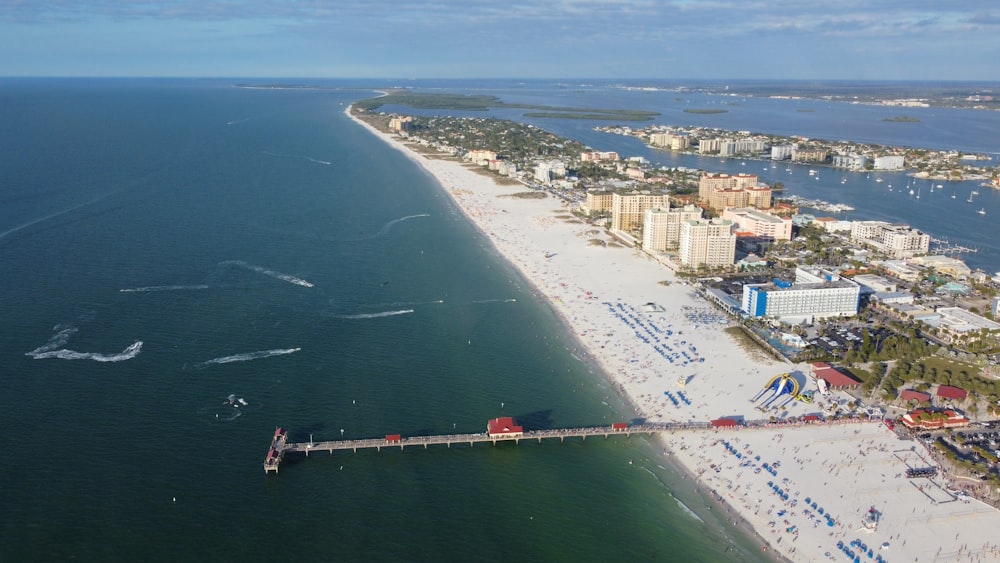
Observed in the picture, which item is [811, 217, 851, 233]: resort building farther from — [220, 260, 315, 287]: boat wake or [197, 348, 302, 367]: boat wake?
[197, 348, 302, 367]: boat wake

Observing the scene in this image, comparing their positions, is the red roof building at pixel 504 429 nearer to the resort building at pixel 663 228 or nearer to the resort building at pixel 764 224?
the resort building at pixel 663 228

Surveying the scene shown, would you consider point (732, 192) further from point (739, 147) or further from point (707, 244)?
point (739, 147)

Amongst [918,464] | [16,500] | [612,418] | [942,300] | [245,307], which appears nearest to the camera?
[16,500]

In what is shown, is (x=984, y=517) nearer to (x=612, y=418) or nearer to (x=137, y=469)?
(x=612, y=418)

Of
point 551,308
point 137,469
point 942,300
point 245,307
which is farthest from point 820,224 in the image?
point 137,469

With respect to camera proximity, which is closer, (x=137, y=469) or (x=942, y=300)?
(x=137, y=469)

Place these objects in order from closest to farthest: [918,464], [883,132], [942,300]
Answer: [918,464]
[942,300]
[883,132]

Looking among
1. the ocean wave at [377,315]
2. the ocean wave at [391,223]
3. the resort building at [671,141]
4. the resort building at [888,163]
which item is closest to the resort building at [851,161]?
the resort building at [888,163]
